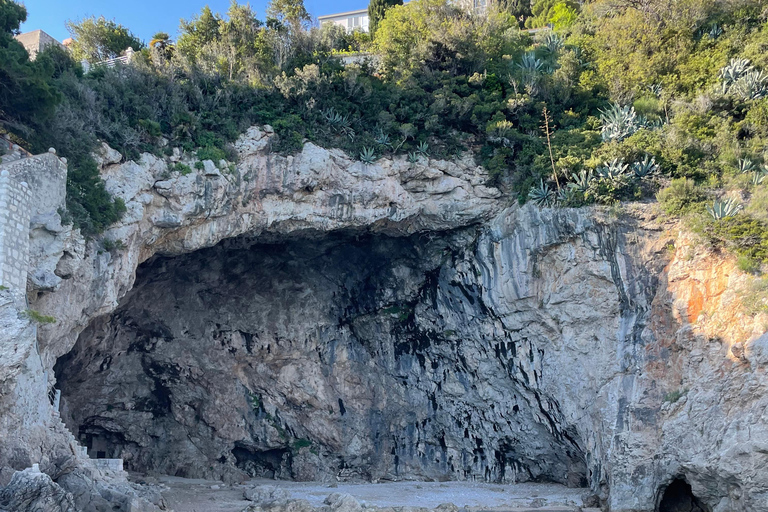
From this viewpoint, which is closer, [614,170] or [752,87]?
[614,170]

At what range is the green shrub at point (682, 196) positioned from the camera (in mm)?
16145

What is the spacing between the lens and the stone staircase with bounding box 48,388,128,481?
12.8 meters

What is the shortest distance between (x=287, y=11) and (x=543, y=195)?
11.8 metres

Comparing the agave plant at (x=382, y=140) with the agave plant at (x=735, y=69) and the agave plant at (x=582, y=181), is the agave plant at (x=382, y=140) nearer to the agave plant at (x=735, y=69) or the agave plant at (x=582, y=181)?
the agave plant at (x=582, y=181)

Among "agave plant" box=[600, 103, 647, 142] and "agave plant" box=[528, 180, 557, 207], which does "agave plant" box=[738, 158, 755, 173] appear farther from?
"agave plant" box=[528, 180, 557, 207]

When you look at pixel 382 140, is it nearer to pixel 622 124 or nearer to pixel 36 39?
pixel 622 124

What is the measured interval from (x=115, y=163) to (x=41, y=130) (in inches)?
71.0

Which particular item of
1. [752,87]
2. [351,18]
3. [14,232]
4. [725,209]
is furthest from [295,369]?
[351,18]

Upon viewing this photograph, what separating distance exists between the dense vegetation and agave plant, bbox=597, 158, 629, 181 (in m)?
0.04

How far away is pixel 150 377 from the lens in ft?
70.6

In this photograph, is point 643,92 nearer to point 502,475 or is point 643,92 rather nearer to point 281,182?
point 281,182

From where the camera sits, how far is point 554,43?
2209 cm

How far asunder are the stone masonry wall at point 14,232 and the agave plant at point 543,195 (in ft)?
42.3

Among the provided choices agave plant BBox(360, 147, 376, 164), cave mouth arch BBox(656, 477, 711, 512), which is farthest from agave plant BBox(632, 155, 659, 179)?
cave mouth arch BBox(656, 477, 711, 512)
